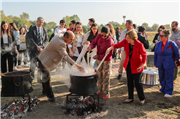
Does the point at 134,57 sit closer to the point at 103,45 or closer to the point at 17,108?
the point at 103,45

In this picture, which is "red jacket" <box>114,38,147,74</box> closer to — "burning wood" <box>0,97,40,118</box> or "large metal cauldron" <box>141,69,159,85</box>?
"large metal cauldron" <box>141,69,159,85</box>

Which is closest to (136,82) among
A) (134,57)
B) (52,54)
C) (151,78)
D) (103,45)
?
(134,57)

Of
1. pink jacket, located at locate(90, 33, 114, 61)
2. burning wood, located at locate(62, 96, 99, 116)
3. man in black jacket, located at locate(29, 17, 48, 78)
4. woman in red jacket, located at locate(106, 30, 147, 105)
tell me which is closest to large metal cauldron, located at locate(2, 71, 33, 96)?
burning wood, located at locate(62, 96, 99, 116)

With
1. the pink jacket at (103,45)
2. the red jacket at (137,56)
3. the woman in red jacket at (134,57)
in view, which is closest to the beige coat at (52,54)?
the pink jacket at (103,45)

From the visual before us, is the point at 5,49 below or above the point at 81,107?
above

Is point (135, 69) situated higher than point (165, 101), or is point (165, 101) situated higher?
point (135, 69)

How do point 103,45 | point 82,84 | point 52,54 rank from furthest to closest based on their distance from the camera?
point 103,45 < point 52,54 < point 82,84

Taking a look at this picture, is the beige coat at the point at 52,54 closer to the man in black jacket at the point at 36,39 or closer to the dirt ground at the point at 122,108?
the dirt ground at the point at 122,108

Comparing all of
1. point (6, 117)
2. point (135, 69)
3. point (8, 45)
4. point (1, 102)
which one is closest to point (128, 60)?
point (135, 69)

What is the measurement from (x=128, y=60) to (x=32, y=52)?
136 inches

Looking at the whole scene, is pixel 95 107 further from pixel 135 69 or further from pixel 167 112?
pixel 167 112

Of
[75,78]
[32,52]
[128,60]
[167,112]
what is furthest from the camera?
[32,52]

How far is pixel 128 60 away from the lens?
12.6 feet

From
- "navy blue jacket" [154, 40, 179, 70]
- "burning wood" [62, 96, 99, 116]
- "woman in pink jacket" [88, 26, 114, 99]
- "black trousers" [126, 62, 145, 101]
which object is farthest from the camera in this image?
"navy blue jacket" [154, 40, 179, 70]
